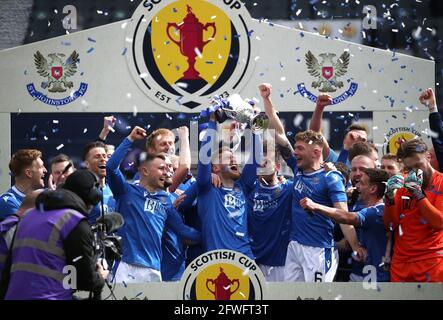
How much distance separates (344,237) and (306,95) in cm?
184

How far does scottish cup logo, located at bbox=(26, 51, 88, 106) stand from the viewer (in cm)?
870

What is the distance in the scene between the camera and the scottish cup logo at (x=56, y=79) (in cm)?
870

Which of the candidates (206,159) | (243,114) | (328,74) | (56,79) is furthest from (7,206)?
(328,74)

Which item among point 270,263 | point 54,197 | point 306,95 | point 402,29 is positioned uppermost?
point 402,29

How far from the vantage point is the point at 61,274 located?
212 inches

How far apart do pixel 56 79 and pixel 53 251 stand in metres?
3.60

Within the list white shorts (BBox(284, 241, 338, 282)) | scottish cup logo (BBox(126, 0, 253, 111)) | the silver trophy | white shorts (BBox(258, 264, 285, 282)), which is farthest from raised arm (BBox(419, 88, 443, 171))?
scottish cup logo (BBox(126, 0, 253, 111))

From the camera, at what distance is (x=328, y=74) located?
8594 mm

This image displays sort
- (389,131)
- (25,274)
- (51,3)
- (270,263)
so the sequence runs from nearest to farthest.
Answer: (25,274) → (270,263) → (389,131) → (51,3)

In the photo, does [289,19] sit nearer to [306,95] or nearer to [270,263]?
[306,95]

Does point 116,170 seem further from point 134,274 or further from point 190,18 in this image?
point 190,18

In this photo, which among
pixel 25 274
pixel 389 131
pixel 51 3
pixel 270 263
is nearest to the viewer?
pixel 25 274

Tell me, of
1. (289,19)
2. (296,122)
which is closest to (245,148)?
(296,122)

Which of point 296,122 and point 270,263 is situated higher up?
point 296,122
